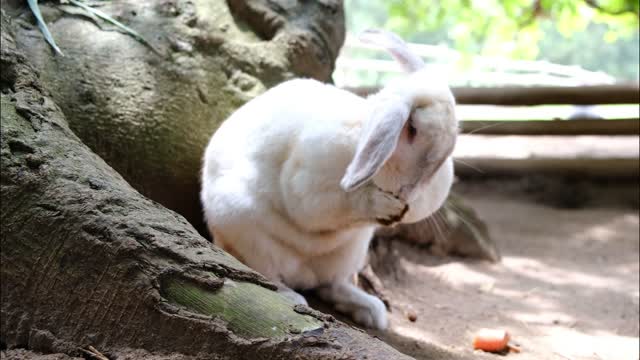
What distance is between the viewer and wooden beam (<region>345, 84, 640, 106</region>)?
6066mm

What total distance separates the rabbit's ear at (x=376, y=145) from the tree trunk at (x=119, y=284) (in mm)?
482

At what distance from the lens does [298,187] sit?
3.07 meters

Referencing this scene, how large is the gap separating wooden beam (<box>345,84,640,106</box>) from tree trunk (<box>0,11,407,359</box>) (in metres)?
3.70

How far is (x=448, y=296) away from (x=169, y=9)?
1.95 metres

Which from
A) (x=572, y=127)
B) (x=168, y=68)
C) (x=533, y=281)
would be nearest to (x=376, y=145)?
(x=168, y=68)

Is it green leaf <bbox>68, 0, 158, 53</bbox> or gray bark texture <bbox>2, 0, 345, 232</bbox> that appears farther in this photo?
green leaf <bbox>68, 0, 158, 53</bbox>

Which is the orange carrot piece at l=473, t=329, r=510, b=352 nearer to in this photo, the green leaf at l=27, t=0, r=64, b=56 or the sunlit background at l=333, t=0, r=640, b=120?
the green leaf at l=27, t=0, r=64, b=56

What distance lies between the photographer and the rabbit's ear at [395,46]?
3201 mm

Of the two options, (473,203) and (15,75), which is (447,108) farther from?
(473,203)

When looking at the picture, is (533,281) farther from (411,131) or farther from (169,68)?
(169,68)

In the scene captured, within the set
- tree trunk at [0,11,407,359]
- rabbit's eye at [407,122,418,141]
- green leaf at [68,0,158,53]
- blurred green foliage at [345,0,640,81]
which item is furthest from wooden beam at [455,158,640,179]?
tree trunk at [0,11,407,359]

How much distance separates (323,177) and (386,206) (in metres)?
0.25

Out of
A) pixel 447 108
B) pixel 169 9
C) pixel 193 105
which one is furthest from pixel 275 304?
pixel 169 9

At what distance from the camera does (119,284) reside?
2.31m
